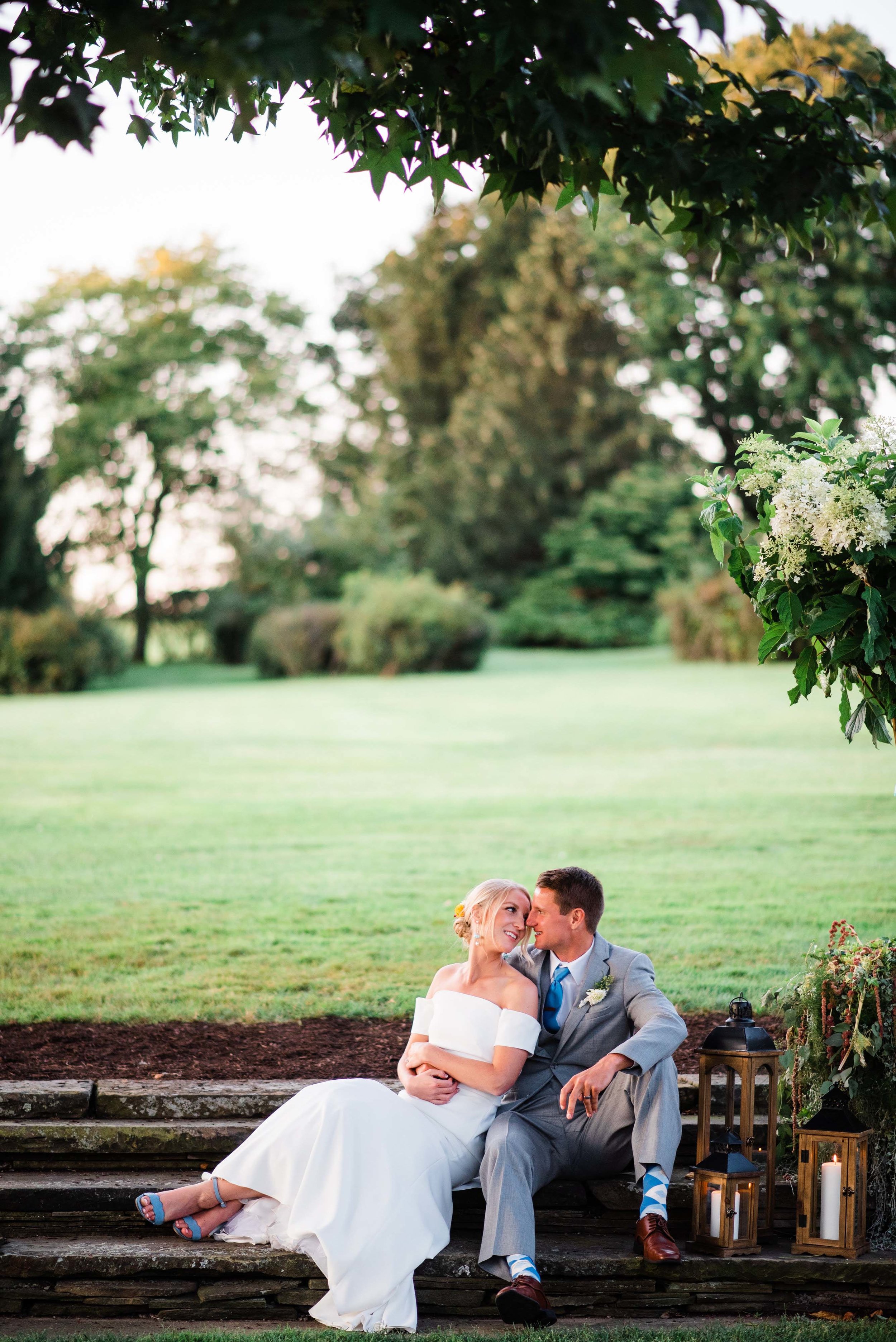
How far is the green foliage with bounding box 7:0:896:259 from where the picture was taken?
306 centimetres

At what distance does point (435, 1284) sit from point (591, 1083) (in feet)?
2.78

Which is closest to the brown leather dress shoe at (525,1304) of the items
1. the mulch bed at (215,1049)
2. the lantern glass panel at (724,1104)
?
the lantern glass panel at (724,1104)

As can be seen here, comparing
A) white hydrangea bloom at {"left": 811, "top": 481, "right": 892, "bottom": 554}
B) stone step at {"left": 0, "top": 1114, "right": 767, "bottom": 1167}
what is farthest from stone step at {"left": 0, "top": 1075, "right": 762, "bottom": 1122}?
white hydrangea bloom at {"left": 811, "top": 481, "right": 892, "bottom": 554}

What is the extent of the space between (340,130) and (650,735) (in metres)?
14.4

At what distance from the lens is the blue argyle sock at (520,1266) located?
4148mm

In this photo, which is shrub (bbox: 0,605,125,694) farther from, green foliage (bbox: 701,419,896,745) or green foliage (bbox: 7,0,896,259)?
green foliage (bbox: 701,419,896,745)

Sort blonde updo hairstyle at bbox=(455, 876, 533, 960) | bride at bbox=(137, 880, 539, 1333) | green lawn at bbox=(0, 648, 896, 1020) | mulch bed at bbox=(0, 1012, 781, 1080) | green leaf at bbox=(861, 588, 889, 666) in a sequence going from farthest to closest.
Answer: green lawn at bbox=(0, 648, 896, 1020) → mulch bed at bbox=(0, 1012, 781, 1080) → blonde updo hairstyle at bbox=(455, 876, 533, 960) → green leaf at bbox=(861, 588, 889, 666) → bride at bbox=(137, 880, 539, 1333)

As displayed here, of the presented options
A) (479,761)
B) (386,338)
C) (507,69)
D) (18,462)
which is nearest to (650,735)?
(479,761)

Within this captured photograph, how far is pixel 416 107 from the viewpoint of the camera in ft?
14.7

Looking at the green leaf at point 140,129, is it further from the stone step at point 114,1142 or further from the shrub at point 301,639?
the shrub at point 301,639

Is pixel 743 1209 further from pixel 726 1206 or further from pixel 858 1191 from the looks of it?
pixel 858 1191

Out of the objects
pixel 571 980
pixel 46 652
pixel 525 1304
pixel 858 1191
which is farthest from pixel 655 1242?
pixel 46 652

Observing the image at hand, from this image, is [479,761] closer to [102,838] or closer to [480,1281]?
[102,838]

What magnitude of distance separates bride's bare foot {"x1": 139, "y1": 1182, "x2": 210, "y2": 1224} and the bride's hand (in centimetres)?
77
